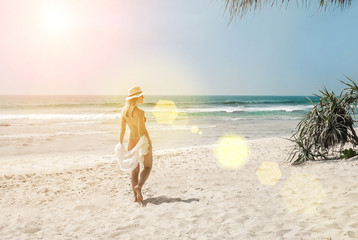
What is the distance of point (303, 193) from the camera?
4.63 meters

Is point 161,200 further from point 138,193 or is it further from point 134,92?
point 134,92

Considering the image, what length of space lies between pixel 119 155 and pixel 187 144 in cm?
829

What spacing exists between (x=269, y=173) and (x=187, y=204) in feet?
7.65

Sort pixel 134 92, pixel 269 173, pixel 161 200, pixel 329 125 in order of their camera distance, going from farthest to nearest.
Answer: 1. pixel 329 125
2. pixel 269 173
3. pixel 161 200
4. pixel 134 92

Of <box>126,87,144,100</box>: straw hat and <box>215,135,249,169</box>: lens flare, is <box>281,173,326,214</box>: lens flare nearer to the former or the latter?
<box>215,135,249,169</box>: lens flare

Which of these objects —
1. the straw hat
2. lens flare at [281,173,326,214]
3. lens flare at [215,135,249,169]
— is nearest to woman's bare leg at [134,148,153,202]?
the straw hat

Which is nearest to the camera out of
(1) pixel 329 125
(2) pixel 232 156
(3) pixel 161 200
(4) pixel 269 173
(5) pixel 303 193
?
(5) pixel 303 193

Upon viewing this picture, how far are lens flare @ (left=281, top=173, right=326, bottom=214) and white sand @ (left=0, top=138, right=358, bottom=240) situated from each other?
0.01 m

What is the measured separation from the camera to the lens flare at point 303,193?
13.3 ft

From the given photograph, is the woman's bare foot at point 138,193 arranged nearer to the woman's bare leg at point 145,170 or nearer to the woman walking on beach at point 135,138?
the woman's bare leg at point 145,170

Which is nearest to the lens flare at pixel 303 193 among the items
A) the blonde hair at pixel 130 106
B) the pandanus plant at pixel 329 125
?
the pandanus plant at pixel 329 125

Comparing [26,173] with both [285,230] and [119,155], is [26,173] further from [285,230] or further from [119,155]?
[285,230]

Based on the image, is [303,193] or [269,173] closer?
[303,193]

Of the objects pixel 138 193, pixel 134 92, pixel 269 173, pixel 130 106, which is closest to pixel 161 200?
pixel 138 193
